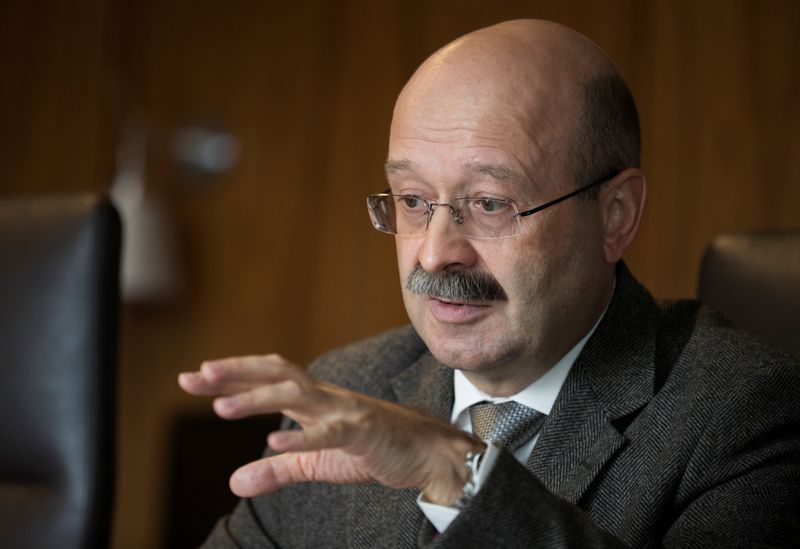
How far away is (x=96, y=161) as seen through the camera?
4609mm

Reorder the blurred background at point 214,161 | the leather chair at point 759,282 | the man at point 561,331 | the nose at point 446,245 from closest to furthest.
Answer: the man at point 561,331, the nose at point 446,245, the leather chair at point 759,282, the blurred background at point 214,161

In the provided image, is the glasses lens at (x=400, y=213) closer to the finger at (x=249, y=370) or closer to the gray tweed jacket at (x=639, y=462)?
the gray tweed jacket at (x=639, y=462)

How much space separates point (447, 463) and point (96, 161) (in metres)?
3.53

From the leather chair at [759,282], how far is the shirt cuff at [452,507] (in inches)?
34.2

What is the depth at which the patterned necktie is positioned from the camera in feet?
6.20

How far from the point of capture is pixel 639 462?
1738mm

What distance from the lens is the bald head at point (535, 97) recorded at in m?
1.83

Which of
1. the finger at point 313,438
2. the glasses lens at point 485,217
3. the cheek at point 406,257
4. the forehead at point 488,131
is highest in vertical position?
the forehead at point 488,131

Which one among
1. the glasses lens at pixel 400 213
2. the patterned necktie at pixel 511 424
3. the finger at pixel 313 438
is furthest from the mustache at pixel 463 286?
the finger at pixel 313 438

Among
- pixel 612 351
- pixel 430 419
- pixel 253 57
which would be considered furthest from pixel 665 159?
pixel 430 419

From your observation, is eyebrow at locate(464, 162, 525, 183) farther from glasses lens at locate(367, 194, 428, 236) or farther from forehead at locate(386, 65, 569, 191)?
glasses lens at locate(367, 194, 428, 236)

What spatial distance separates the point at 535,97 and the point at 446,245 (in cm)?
28

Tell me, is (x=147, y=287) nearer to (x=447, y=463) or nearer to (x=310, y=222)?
(x=310, y=222)

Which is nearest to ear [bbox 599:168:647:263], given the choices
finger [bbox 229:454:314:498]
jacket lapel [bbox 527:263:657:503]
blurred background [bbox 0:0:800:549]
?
jacket lapel [bbox 527:263:657:503]
